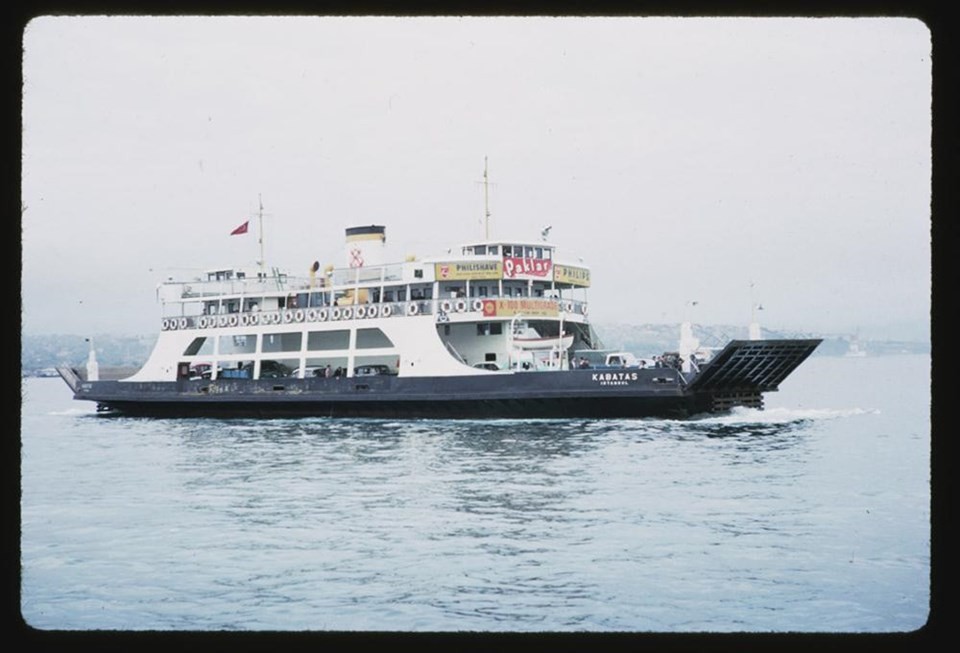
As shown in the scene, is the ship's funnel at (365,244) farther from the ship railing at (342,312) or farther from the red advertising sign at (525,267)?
the red advertising sign at (525,267)

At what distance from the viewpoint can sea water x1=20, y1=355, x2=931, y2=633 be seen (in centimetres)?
1074

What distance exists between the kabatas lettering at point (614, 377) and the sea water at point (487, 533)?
4.69 feet

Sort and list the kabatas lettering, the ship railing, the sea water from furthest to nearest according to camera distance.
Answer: the ship railing, the kabatas lettering, the sea water

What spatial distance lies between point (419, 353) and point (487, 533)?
56.5ft

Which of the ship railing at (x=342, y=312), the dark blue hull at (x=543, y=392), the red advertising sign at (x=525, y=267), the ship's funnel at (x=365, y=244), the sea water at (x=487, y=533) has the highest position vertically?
the ship's funnel at (x=365, y=244)

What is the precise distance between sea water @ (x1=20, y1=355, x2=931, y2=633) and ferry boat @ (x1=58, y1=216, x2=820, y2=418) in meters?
1.58

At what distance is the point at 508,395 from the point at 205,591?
1812 centimetres

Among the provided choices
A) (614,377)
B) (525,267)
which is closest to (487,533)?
(614,377)

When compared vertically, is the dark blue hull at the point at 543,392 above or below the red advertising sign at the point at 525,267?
below

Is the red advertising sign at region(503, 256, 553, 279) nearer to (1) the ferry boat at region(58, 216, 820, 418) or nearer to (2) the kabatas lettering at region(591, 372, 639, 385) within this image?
(1) the ferry boat at region(58, 216, 820, 418)

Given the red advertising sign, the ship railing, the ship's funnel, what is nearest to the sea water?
the ship railing

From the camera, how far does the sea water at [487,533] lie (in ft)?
35.2

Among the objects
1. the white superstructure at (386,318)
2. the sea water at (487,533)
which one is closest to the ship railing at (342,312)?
the white superstructure at (386,318)
